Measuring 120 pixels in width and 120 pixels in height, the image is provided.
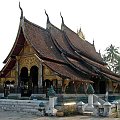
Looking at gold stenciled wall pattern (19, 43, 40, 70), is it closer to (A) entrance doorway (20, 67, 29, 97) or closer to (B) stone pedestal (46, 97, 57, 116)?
(A) entrance doorway (20, 67, 29, 97)

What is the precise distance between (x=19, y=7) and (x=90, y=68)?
829 cm

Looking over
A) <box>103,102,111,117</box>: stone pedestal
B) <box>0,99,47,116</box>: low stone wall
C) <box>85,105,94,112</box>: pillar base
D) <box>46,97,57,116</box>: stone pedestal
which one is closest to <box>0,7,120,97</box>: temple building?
<box>0,99,47,116</box>: low stone wall

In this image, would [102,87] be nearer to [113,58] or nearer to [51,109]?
[51,109]

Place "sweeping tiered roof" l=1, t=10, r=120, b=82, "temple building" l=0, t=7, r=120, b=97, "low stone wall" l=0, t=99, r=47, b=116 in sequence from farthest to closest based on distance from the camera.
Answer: "sweeping tiered roof" l=1, t=10, r=120, b=82 < "temple building" l=0, t=7, r=120, b=97 < "low stone wall" l=0, t=99, r=47, b=116

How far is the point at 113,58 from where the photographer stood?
5422 centimetres

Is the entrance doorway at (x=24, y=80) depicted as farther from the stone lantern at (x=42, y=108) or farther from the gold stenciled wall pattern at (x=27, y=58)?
the stone lantern at (x=42, y=108)

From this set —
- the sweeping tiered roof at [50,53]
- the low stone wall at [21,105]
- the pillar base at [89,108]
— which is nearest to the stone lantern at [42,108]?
the low stone wall at [21,105]

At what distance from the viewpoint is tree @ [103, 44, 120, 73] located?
53.6 meters

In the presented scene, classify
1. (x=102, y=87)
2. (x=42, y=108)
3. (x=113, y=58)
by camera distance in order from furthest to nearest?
(x=113, y=58) → (x=102, y=87) → (x=42, y=108)

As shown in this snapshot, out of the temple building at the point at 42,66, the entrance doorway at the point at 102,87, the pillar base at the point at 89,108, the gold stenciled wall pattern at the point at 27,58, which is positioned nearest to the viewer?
the pillar base at the point at 89,108

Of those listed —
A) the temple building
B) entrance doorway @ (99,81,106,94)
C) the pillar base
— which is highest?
the temple building

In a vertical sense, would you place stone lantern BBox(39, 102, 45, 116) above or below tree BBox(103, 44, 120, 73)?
below

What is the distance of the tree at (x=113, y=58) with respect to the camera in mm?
53562

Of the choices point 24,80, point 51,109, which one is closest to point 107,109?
point 51,109
